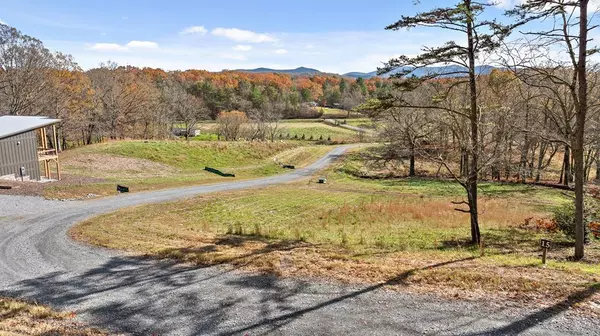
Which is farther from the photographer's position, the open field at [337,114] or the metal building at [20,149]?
the open field at [337,114]

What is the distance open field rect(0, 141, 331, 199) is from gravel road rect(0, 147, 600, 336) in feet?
44.4

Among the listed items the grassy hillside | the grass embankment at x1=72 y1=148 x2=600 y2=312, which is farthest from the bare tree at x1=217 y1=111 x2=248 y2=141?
the grass embankment at x1=72 y1=148 x2=600 y2=312

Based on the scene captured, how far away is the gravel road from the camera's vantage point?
7.11 metres

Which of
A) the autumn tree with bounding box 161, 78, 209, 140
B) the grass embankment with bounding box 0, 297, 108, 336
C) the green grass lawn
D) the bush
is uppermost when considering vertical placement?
the autumn tree with bounding box 161, 78, 209, 140

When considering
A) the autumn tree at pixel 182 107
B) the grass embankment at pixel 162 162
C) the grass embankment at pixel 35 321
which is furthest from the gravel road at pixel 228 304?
the autumn tree at pixel 182 107

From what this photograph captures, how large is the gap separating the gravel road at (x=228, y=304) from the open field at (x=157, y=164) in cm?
1352

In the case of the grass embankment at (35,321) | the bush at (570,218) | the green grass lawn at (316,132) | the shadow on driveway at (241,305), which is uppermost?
the green grass lawn at (316,132)

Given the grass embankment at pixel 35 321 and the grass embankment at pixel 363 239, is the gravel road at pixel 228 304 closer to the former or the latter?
the grass embankment at pixel 35 321

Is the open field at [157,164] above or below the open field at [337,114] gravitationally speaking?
below

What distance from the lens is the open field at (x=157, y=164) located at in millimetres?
25297

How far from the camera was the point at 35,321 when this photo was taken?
755 centimetres

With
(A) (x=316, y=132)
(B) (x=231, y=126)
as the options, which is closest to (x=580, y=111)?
(B) (x=231, y=126)

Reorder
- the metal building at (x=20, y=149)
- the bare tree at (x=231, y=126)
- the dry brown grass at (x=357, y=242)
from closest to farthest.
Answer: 1. the dry brown grass at (x=357, y=242)
2. the metal building at (x=20, y=149)
3. the bare tree at (x=231, y=126)

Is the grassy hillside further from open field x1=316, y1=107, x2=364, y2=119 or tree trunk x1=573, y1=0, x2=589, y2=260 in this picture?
open field x1=316, y1=107, x2=364, y2=119
